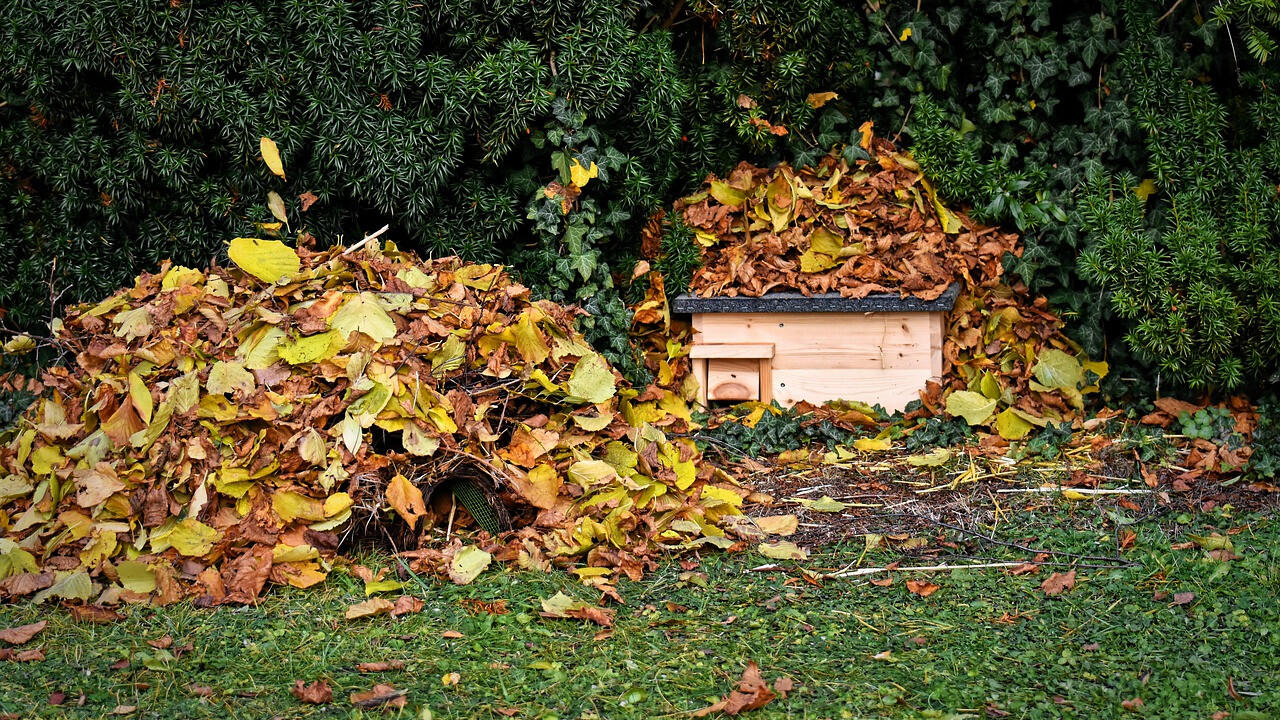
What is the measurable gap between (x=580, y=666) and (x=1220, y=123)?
335 cm

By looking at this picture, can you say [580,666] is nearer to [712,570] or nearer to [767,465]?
[712,570]

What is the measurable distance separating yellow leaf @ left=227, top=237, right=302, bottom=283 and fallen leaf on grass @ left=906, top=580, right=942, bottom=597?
227cm

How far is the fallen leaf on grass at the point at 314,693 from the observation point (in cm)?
253

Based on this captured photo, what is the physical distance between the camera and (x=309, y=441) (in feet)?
10.9

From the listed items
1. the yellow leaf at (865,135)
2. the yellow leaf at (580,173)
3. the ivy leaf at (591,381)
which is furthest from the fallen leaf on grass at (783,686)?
the yellow leaf at (865,135)

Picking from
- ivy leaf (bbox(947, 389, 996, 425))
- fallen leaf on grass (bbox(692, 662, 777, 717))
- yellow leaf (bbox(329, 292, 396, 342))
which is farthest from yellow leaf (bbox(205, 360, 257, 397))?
ivy leaf (bbox(947, 389, 996, 425))

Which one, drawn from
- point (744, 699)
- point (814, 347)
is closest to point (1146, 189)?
point (814, 347)

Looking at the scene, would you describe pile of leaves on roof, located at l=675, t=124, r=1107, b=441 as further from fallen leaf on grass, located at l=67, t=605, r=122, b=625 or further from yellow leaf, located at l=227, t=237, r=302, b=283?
fallen leaf on grass, located at l=67, t=605, r=122, b=625

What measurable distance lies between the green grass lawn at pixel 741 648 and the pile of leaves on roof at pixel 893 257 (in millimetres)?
1430

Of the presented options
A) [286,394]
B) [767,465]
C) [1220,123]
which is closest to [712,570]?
[767,465]

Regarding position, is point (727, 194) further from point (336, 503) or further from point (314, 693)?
point (314, 693)

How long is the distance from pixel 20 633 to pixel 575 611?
1.46 m

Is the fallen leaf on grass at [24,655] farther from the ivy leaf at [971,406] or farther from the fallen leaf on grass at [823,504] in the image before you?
the ivy leaf at [971,406]

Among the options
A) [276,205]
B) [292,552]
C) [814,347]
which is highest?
[276,205]
